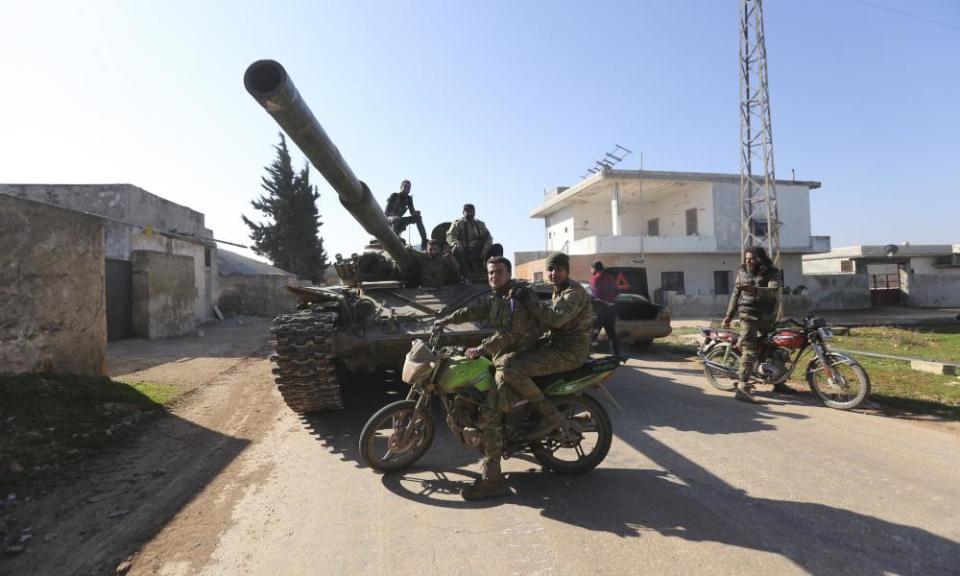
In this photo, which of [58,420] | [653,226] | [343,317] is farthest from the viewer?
[653,226]

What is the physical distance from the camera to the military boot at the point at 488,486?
10.7 feet

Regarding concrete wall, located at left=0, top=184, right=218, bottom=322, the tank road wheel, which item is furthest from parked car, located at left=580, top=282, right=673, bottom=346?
concrete wall, located at left=0, top=184, right=218, bottom=322

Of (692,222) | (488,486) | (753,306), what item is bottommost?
(488,486)

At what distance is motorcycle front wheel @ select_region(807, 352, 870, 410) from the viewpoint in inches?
207

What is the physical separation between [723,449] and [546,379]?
1665mm

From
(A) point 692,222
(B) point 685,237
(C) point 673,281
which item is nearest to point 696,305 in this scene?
(C) point 673,281

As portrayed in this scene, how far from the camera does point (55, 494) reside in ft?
11.5

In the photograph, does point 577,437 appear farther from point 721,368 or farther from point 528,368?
point 721,368

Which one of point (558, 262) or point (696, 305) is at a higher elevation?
point (558, 262)

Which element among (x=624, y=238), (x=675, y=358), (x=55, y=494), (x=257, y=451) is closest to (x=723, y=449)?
(x=257, y=451)

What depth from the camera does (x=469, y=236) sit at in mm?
7137

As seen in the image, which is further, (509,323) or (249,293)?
(249,293)

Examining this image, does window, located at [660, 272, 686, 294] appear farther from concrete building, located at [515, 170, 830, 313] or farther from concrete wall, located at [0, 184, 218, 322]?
concrete wall, located at [0, 184, 218, 322]

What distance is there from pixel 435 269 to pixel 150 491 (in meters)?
3.87
